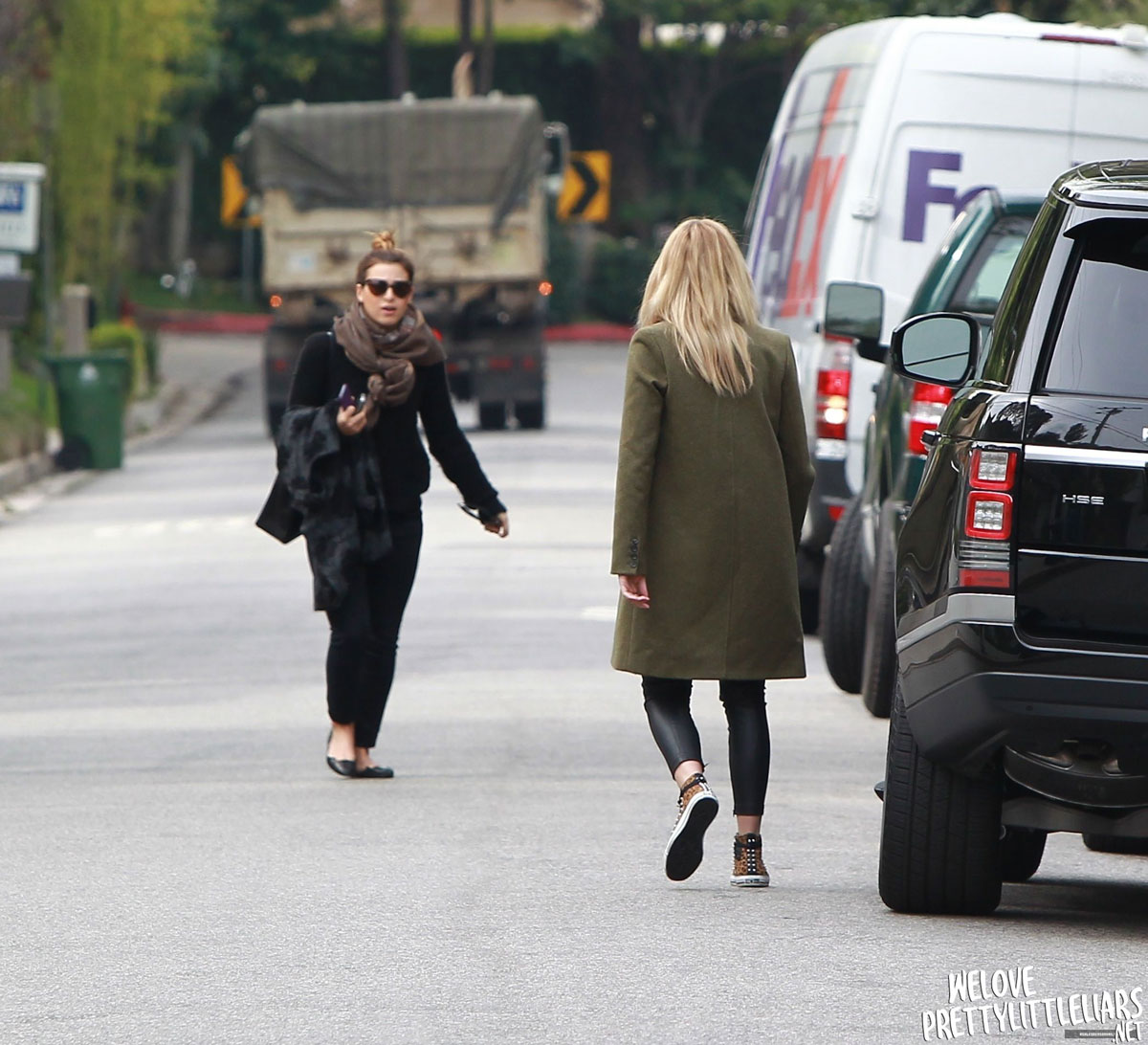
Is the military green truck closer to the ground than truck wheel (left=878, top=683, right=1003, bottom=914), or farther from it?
closer to the ground

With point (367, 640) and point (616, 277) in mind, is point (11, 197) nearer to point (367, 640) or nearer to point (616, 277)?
point (367, 640)

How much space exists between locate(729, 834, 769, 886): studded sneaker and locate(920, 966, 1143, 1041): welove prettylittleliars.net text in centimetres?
132

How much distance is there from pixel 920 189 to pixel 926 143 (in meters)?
0.20

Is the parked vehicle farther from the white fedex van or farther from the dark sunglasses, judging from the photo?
the dark sunglasses

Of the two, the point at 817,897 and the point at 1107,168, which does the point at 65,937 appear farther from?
the point at 1107,168

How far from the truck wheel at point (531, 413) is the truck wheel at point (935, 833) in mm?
22163

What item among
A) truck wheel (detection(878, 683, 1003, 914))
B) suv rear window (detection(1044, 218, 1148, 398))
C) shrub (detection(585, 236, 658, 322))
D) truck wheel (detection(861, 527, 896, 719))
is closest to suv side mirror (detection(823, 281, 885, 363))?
truck wheel (detection(861, 527, 896, 719))

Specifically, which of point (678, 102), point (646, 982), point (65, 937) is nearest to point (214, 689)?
point (65, 937)

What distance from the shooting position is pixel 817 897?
6973mm

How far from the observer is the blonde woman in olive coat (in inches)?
279

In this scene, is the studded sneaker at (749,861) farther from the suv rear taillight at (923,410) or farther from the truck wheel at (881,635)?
the truck wheel at (881,635)

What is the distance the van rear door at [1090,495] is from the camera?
5.88 metres

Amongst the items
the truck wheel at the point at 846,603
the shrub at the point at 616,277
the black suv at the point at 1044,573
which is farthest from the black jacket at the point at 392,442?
the shrub at the point at 616,277

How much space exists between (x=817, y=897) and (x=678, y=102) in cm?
5066
